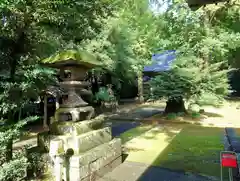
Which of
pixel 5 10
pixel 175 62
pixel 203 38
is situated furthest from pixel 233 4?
pixel 5 10

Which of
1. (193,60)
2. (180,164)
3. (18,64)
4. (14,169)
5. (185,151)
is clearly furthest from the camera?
(193,60)

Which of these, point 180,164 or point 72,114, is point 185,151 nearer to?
point 180,164

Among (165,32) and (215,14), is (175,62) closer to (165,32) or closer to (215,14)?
(165,32)

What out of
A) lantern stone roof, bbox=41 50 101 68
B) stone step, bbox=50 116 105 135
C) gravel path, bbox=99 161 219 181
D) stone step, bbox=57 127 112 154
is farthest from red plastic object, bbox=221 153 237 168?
lantern stone roof, bbox=41 50 101 68

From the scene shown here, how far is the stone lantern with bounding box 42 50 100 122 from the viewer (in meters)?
4.09

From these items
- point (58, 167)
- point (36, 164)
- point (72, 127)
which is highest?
point (72, 127)

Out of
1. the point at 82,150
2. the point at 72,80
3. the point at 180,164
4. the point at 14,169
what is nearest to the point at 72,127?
the point at 82,150

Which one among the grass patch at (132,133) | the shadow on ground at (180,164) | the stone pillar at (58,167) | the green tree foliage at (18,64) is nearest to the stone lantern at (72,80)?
the green tree foliage at (18,64)

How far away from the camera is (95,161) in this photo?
3930 mm

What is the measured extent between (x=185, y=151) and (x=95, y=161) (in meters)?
2.80

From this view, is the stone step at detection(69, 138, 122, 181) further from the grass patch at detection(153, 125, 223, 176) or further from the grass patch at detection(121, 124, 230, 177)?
the grass patch at detection(153, 125, 223, 176)

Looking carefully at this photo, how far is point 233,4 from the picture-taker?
10.8 meters

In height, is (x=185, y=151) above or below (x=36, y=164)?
below

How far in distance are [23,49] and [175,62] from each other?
728 centimetres
